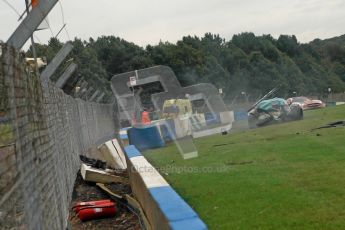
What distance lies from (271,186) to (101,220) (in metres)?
3.24

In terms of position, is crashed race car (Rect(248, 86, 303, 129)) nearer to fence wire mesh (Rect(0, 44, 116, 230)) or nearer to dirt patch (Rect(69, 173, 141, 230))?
dirt patch (Rect(69, 173, 141, 230))

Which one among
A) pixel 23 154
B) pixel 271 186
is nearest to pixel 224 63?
pixel 271 186

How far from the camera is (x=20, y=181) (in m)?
3.99

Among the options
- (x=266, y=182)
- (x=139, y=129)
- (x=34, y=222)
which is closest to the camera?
(x=34, y=222)

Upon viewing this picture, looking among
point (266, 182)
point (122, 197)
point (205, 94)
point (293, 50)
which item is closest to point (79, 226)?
point (122, 197)

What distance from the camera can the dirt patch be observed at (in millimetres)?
9814

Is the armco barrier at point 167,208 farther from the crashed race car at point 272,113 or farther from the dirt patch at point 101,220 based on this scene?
the crashed race car at point 272,113

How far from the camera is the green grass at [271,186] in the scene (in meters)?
6.64

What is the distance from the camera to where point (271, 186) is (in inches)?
333

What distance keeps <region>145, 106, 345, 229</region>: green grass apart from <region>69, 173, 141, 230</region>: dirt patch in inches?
38.0

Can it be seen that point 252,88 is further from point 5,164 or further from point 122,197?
point 5,164

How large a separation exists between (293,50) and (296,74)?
2381 centimetres

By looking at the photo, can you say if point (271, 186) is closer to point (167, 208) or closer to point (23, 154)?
point (167, 208)

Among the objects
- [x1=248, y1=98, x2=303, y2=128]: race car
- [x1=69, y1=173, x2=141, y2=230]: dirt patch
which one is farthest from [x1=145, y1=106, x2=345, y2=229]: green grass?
[x1=248, y1=98, x2=303, y2=128]: race car
